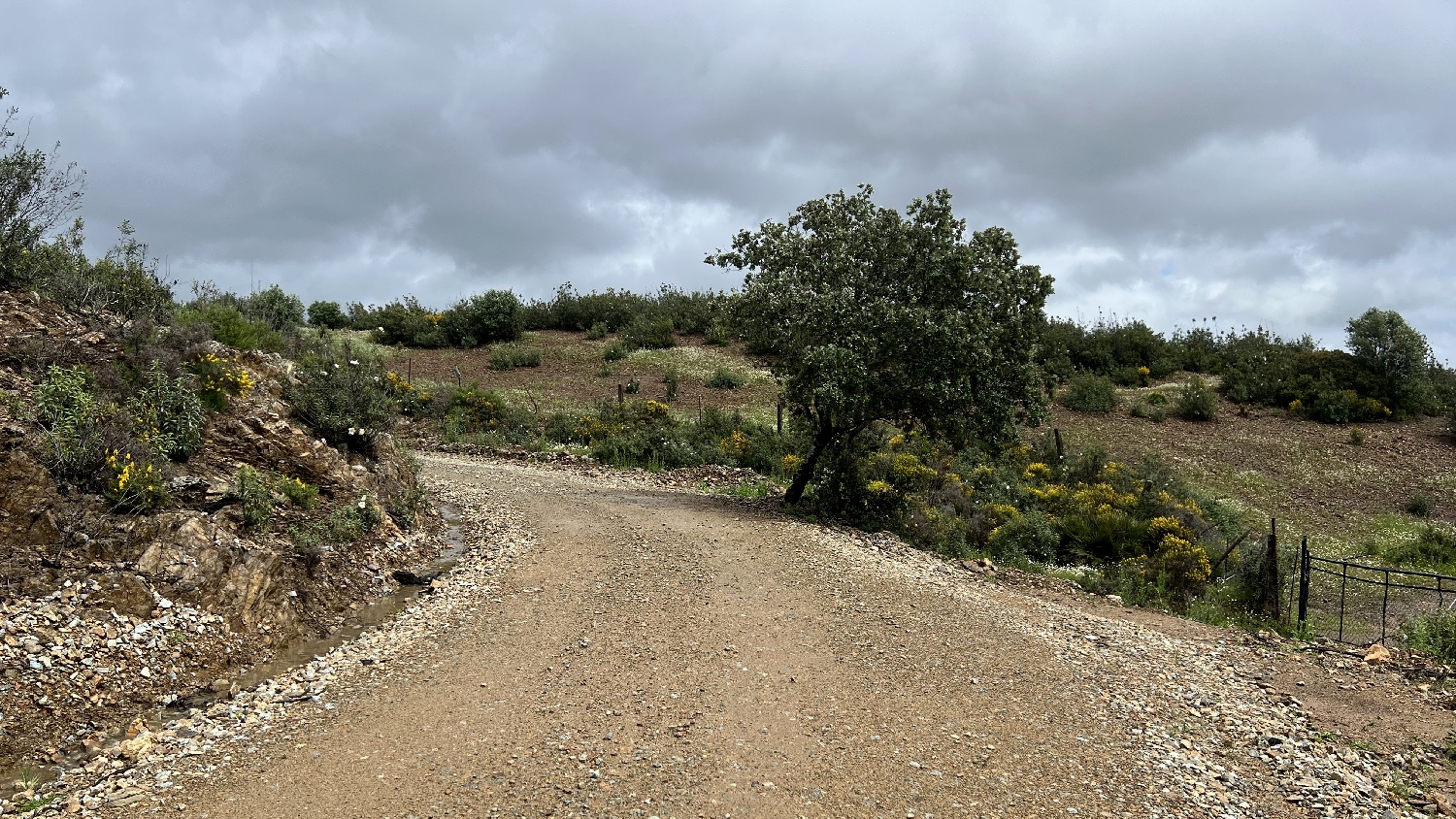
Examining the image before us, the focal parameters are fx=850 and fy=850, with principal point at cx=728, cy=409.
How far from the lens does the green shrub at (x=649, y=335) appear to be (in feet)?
112

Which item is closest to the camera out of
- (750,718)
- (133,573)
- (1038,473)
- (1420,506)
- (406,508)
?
(750,718)

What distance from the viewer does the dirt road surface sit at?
5625mm

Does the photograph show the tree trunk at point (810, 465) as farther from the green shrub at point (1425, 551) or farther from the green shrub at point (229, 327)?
the green shrub at point (1425, 551)

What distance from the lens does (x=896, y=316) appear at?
42.8 feet

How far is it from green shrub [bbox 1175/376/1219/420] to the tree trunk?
1792 centimetres

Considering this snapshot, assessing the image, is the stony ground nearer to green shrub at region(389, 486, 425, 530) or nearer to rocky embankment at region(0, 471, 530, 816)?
rocky embankment at region(0, 471, 530, 816)

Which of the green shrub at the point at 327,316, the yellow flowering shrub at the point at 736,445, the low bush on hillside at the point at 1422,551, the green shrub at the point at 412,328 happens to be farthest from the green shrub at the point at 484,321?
the low bush on hillside at the point at 1422,551

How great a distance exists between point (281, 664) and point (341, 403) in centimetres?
523

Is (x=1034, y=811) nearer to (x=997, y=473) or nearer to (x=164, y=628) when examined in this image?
(x=164, y=628)

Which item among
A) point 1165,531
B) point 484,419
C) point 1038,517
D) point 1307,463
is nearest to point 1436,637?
point 1165,531

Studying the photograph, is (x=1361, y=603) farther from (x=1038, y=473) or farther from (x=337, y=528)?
(x=337, y=528)

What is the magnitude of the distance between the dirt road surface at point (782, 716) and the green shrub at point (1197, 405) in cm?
1997

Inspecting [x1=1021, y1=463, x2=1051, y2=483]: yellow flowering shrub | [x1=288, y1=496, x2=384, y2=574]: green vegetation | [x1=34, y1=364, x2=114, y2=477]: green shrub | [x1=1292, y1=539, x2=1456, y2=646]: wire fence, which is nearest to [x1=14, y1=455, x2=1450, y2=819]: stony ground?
[x1=288, y1=496, x2=384, y2=574]: green vegetation

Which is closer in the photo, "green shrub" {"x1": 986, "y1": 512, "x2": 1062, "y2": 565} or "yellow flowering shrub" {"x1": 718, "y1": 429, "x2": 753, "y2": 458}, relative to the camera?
"green shrub" {"x1": 986, "y1": 512, "x2": 1062, "y2": 565}
